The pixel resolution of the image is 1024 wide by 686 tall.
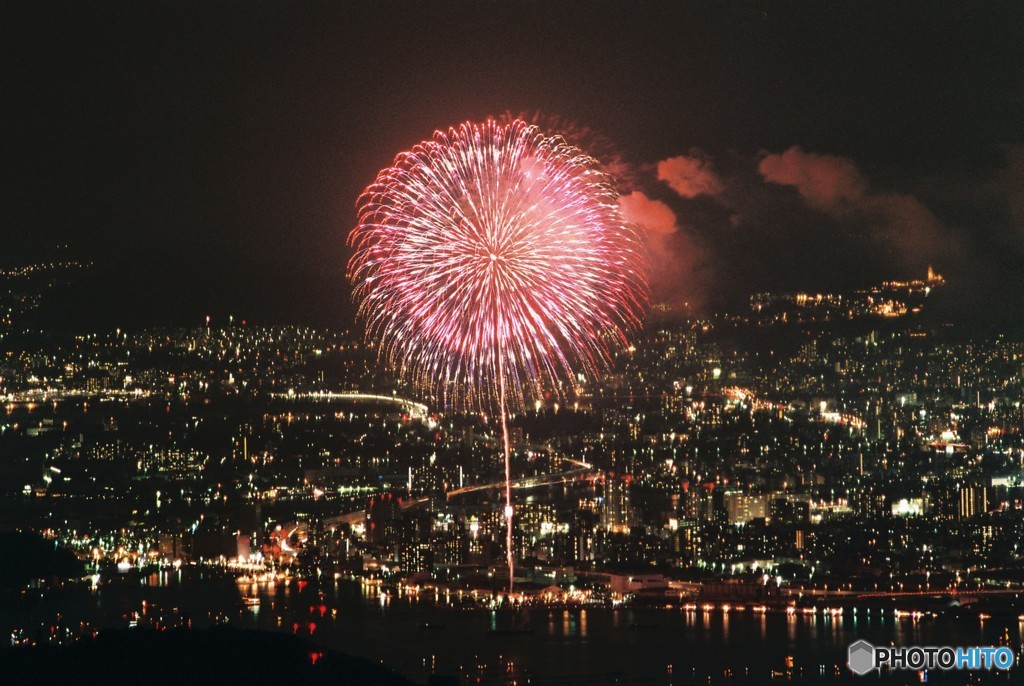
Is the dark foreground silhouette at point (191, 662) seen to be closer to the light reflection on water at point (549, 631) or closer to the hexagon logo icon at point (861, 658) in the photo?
the light reflection on water at point (549, 631)

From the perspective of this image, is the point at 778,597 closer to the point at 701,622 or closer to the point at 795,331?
the point at 701,622

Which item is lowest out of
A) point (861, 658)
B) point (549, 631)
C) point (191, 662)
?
point (861, 658)

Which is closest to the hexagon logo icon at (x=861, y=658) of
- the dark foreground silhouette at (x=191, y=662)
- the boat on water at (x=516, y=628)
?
the boat on water at (x=516, y=628)

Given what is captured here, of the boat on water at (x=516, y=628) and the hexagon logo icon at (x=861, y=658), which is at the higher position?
the boat on water at (x=516, y=628)

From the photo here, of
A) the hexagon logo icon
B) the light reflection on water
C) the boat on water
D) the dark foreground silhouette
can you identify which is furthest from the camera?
the boat on water

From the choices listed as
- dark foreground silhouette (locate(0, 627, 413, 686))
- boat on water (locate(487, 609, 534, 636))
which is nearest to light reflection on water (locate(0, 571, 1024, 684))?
boat on water (locate(487, 609, 534, 636))

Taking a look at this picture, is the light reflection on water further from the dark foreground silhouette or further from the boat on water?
the dark foreground silhouette

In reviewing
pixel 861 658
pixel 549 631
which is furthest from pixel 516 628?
pixel 861 658

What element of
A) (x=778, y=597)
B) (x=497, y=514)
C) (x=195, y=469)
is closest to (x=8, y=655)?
(x=778, y=597)

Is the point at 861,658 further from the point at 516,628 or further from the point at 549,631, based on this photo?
the point at 516,628
